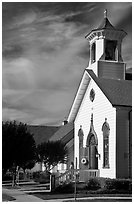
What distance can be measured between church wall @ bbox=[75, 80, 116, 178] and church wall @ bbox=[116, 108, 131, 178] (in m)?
0.19

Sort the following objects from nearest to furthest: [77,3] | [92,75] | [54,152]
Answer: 1. [77,3]
2. [92,75]
3. [54,152]

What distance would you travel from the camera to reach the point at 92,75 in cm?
2095

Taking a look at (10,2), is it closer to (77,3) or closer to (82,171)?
(77,3)

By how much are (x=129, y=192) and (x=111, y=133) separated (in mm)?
2876

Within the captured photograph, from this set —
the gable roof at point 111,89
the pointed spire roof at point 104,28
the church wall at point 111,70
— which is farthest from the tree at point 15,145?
the pointed spire roof at point 104,28

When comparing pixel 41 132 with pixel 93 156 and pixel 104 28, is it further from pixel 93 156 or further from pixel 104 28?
pixel 104 28

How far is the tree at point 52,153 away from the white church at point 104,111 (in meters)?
2.41

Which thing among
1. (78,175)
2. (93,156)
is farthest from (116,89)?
(78,175)

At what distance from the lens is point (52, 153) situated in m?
26.0

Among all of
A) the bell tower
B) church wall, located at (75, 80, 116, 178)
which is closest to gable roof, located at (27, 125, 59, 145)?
church wall, located at (75, 80, 116, 178)

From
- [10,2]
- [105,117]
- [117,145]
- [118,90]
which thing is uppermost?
[10,2]

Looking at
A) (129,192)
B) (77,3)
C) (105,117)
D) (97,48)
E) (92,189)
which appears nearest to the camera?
(77,3)

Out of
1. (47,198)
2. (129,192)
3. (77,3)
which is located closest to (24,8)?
(77,3)

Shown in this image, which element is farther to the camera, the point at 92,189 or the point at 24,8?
the point at 92,189
